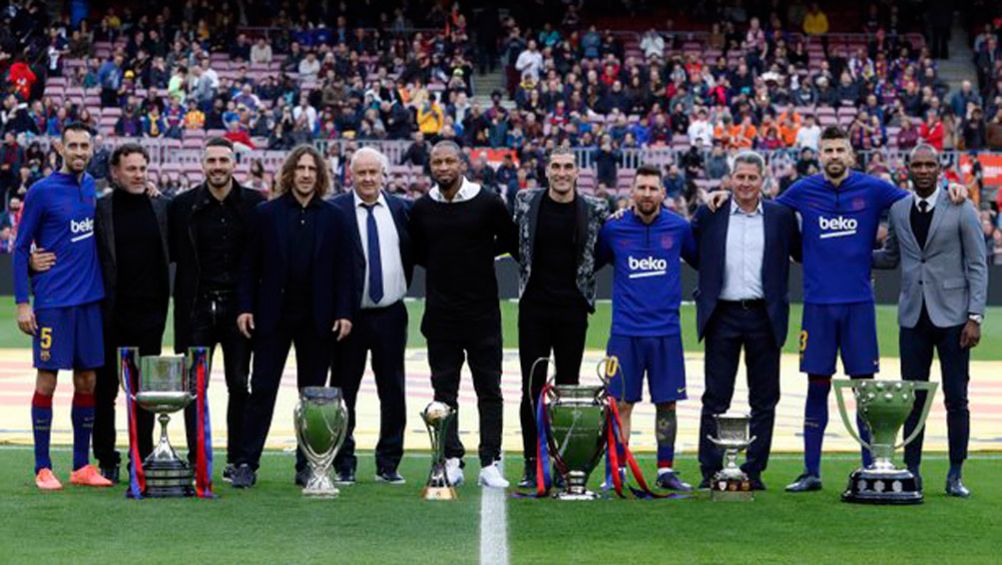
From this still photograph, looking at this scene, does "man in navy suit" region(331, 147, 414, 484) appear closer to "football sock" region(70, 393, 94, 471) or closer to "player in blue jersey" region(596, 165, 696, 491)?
"player in blue jersey" region(596, 165, 696, 491)

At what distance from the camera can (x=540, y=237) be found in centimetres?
1225

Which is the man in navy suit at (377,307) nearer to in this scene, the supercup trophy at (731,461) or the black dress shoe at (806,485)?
the supercup trophy at (731,461)

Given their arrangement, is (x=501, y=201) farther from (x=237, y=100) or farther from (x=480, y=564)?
(x=237, y=100)

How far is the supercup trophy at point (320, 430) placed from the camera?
11562 millimetres

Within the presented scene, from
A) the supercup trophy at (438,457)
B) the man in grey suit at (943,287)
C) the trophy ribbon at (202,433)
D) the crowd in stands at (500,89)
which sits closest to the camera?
the supercup trophy at (438,457)

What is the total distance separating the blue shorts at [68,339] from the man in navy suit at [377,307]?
1472 mm

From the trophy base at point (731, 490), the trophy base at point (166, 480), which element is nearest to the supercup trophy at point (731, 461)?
the trophy base at point (731, 490)

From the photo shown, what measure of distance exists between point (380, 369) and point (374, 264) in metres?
0.66

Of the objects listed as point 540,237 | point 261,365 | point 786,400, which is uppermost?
point 540,237

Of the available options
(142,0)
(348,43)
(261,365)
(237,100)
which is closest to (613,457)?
(261,365)

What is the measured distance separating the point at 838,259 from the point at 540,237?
1.79 metres

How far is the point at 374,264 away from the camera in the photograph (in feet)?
40.9

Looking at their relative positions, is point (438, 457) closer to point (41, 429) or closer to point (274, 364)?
point (274, 364)

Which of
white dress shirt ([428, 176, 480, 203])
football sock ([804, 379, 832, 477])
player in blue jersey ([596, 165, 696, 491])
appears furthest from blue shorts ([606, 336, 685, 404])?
white dress shirt ([428, 176, 480, 203])
